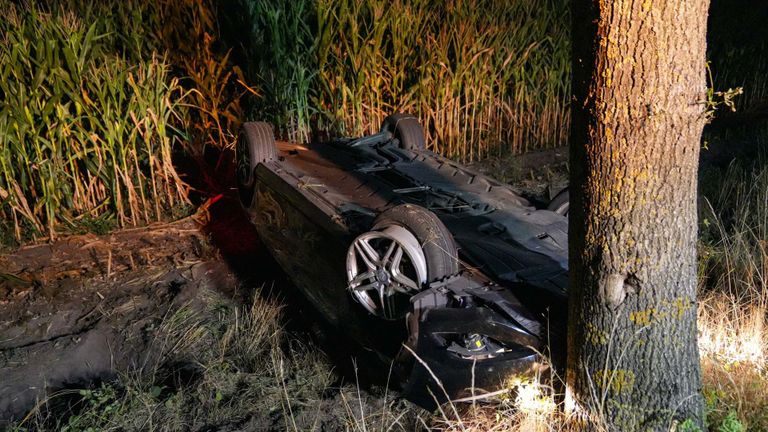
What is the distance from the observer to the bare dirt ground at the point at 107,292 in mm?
3545

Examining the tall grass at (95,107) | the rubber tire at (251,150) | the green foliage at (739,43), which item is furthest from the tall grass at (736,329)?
the green foliage at (739,43)

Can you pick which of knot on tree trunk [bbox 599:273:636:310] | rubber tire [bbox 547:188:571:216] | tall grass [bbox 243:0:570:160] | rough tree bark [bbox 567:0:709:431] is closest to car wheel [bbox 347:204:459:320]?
rough tree bark [bbox 567:0:709:431]

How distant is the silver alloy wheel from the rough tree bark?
651 mm

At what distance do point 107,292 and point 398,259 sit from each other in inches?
102

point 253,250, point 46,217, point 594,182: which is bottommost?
point 253,250

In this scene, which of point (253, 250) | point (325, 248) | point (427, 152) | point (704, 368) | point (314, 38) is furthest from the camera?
point (314, 38)

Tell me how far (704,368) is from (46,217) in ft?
15.7

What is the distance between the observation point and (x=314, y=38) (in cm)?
576

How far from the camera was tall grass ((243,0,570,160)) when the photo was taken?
5688mm

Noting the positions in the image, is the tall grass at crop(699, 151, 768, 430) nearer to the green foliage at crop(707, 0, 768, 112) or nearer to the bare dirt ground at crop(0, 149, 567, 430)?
the bare dirt ground at crop(0, 149, 567, 430)

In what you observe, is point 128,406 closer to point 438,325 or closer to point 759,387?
point 438,325

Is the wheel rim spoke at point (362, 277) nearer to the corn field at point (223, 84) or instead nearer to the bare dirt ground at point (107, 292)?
the bare dirt ground at point (107, 292)

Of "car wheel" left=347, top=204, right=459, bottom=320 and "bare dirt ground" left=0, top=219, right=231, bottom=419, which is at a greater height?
"car wheel" left=347, top=204, right=459, bottom=320

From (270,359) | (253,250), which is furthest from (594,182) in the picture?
(253,250)
